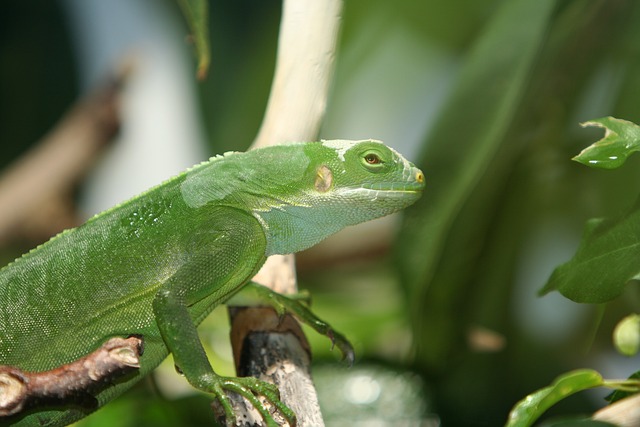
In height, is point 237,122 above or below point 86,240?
below

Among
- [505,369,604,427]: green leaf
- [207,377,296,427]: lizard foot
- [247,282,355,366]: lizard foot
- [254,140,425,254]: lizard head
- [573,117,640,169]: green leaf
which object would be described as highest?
[573,117,640,169]: green leaf

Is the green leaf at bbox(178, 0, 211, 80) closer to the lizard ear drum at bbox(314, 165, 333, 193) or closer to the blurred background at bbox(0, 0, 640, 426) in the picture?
the lizard ear drum at bbox(314, 165, 333, 193)

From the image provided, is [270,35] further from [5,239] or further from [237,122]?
[5,239]

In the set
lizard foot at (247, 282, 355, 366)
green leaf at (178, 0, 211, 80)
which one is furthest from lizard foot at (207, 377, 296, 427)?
green leaf at (178, 0, 211, 80)

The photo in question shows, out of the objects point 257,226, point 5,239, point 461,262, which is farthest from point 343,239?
point 257,226

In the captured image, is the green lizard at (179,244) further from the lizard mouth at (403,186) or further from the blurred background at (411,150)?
the blurred background at (411,150)

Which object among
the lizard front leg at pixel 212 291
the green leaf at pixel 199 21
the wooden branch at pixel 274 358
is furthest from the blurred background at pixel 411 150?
the green leaf at pixel 199 21

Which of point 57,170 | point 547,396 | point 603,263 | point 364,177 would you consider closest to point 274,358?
point 364,177
